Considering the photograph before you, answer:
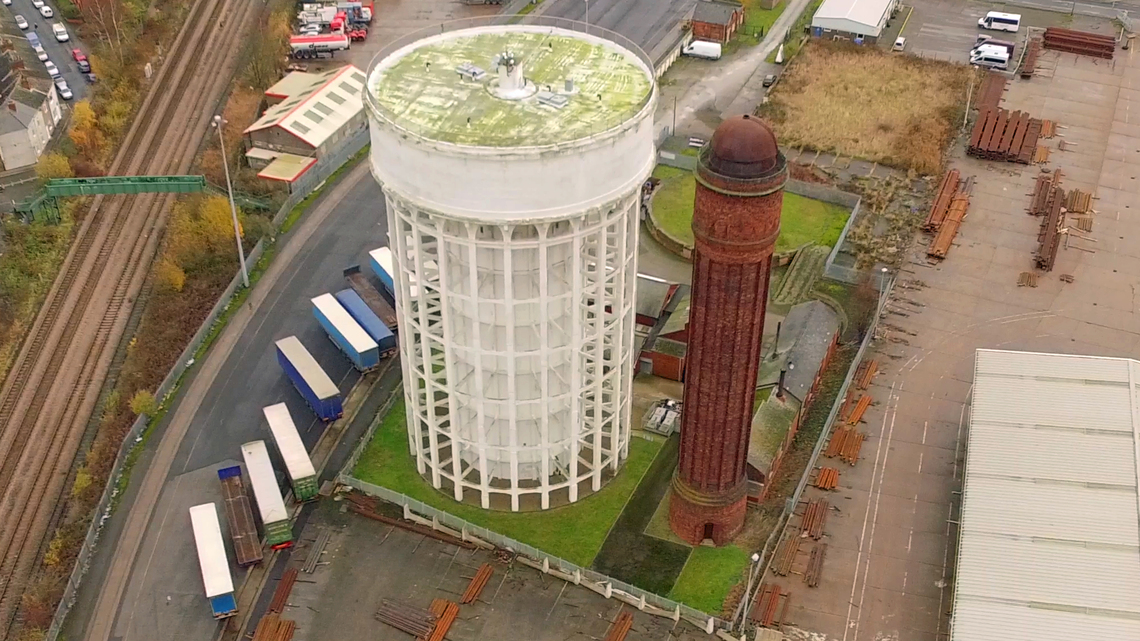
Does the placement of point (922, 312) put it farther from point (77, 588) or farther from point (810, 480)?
point (77, 588)

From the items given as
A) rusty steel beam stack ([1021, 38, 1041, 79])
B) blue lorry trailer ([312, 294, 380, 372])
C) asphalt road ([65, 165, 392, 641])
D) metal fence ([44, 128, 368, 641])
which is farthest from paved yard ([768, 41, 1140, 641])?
metal fence ([44, 128, 368, 641])

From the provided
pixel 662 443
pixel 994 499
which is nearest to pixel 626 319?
pixel 662 443

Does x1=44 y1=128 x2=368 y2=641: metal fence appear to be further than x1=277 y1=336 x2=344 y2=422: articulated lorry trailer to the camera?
No

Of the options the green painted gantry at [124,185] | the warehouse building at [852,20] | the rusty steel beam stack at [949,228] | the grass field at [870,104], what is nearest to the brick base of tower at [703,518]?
the rusty steel beam stack at [949,228]

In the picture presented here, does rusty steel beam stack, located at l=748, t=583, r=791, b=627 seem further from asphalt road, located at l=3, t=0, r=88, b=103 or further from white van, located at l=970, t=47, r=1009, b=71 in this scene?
asphalt road, located at l=3, t=0, r=88, b=103

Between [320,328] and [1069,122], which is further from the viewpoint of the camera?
[1069,122]
